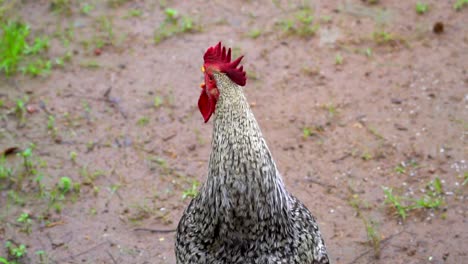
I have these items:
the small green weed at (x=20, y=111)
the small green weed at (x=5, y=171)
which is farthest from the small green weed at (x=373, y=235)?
the small green weed at (x=20, y=111)

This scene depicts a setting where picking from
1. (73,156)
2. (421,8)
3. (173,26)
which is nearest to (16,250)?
(73,156)

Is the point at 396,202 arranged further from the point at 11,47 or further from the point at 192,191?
the point at 11,47

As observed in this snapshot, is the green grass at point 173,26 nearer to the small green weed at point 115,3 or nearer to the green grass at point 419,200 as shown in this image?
the small green weed at point 115,3

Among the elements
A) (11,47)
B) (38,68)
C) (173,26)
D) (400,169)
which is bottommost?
(400,169)

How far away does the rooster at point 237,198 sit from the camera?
10.4ft

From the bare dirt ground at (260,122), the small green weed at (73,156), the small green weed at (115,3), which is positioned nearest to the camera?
the bare dirt ground at (260,122)

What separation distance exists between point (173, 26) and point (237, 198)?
140 inches

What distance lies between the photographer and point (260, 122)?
5.50 metres

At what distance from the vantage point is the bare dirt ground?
4.64m

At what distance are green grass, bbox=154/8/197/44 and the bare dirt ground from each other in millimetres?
38

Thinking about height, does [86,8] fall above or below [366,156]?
above

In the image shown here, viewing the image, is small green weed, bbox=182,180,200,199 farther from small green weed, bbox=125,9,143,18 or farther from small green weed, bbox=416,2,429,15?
small green weed, bbox=416,2,429,15

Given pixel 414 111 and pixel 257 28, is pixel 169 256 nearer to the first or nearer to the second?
pixel 414 111

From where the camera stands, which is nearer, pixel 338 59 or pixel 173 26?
pixel 338 59
